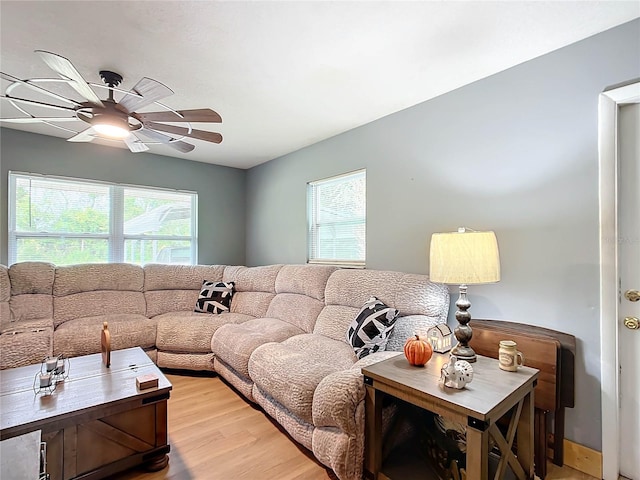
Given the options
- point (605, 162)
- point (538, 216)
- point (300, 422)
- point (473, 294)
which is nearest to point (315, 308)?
point (300, 422)

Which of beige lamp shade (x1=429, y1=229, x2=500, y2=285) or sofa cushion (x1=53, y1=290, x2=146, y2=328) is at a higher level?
beige lamp shade (x1=429, y1=229, x2=500, y2=285)

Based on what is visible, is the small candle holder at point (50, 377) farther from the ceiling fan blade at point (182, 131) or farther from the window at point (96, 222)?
the window at point (96, 222)

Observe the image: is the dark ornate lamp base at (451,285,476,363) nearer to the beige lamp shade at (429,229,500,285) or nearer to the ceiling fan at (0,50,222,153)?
the beige lamp shade at (429,229,500,285)

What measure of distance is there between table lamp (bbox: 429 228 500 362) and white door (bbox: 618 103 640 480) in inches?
29.3

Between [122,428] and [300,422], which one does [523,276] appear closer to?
[300,422]

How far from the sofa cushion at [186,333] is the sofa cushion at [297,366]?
3.05 feet

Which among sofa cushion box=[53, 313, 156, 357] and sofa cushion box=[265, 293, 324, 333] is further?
sofa cushion box=[265, 293, 324, 333]

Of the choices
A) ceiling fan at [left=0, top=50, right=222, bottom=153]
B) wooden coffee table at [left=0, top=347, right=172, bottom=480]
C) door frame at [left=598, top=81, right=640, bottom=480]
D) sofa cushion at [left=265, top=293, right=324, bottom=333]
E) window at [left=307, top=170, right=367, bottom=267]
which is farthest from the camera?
window at [left=307, top=170, right=367, bottom=267]

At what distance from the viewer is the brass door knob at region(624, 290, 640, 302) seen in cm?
174

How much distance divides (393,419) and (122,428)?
1.49 m

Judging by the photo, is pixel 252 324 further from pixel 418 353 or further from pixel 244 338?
pixel 418 353

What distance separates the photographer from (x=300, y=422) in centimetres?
194

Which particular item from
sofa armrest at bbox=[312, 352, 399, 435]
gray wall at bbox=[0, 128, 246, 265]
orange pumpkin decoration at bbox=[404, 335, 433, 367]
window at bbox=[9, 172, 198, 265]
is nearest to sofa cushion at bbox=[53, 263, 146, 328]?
window at bbox=[9, 172, 198, 265]

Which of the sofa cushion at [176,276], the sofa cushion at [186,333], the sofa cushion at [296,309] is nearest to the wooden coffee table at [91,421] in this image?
the sofa cushion at [186,333]
